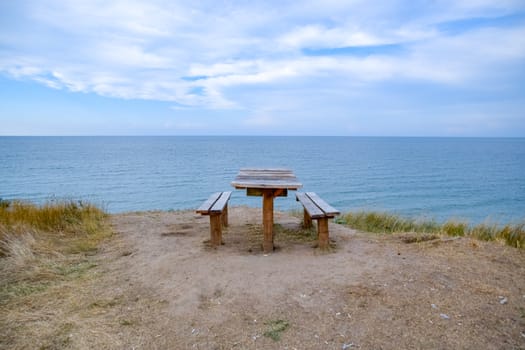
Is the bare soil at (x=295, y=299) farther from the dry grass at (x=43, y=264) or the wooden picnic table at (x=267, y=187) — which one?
the wooden picnic table at (x=267, y=187)

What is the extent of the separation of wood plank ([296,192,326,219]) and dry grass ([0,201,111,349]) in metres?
2.60

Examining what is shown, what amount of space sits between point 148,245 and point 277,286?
234 cm

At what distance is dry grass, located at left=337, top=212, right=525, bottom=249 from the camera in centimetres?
585

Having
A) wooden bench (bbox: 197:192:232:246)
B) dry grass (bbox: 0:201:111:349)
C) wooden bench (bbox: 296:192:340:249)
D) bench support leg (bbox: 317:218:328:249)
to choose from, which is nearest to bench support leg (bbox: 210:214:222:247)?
wooden bench (bbox: 197:192:232:246)

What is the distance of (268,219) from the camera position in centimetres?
445

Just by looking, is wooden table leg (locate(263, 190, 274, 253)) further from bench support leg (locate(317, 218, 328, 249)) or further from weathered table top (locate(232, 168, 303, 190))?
bench support leg (locate(317, 218, 328, 249))

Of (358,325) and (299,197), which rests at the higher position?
(299,197)

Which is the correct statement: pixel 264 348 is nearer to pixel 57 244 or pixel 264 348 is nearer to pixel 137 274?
pixel 137 274

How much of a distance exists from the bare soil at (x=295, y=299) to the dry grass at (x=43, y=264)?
0.11 feet

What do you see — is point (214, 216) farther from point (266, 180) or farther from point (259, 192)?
point (266, 180)

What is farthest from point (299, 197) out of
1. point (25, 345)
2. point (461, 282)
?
point (25, 345)

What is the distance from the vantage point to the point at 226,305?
3.05 metres

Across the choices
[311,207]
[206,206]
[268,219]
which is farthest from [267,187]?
[206,206]

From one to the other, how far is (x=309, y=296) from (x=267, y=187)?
1347mm
